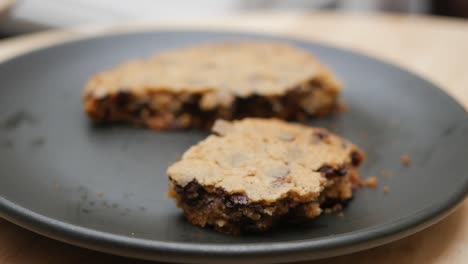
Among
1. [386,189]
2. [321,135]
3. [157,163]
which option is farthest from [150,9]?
[386,189]

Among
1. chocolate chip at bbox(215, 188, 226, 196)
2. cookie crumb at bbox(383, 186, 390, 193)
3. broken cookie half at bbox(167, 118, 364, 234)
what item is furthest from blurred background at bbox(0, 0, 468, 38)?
cookie crumb at bbox(383, 186, 390, 193)

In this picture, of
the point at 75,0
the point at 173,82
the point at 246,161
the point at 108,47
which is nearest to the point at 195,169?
the point at 246,161

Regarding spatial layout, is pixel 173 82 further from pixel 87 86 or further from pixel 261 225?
pixel 261 225

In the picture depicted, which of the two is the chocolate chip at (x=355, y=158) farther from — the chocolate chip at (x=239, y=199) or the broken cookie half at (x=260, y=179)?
the chocolate chip at (x=239, y=199)

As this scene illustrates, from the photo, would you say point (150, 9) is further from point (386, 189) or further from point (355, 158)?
point (386, 189)

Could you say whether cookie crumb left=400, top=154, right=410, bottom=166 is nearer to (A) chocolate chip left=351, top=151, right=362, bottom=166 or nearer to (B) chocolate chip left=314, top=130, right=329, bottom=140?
(A) chocolate chip left=351, top=151, right=362, bottom=166

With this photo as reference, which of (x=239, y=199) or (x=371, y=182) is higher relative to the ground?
(x=239, y=199)
